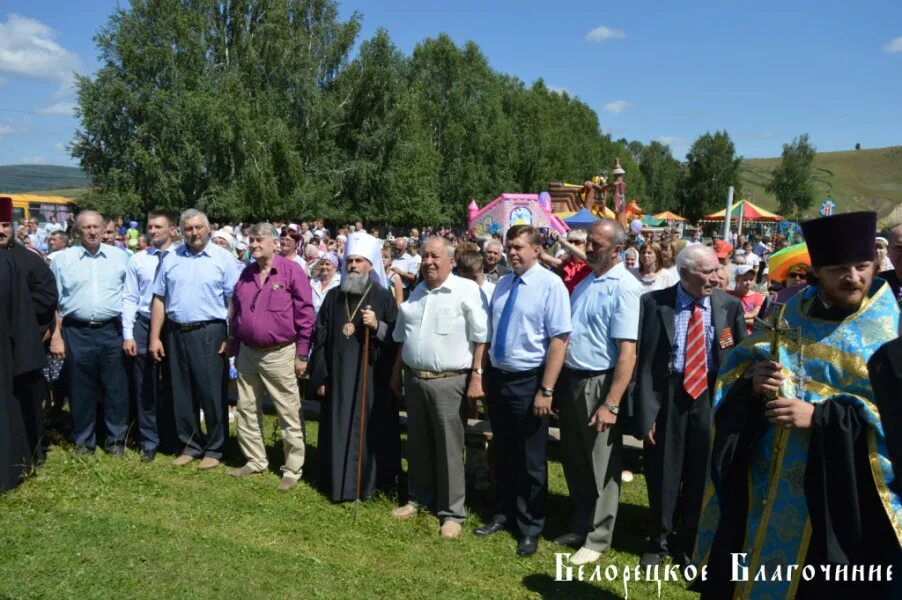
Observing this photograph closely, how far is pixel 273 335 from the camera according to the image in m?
5.75

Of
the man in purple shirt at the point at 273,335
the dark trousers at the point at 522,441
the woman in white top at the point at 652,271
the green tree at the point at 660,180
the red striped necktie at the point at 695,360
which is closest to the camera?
the red striped necktie at the point at 695,360

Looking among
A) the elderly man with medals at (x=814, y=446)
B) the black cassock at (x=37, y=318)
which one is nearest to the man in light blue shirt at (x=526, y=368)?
the elderly man with medals at (x=814, y=446)

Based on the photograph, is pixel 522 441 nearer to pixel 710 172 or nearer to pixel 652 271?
pixel 652 271

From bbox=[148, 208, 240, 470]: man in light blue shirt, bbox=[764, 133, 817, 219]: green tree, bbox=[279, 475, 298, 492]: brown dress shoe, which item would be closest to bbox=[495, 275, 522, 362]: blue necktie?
bbox=[279, 475, 298, 492]: brown dress shoe

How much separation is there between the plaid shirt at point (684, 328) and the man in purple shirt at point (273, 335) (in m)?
2.93

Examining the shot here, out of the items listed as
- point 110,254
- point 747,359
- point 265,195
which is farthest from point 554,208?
point 747,359

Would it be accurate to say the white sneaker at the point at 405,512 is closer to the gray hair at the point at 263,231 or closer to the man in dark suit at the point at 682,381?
the man in dark suit at the point at 682,381

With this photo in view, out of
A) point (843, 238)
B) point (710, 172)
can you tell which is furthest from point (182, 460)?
point (710, 172)

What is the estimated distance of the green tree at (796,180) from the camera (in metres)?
77.0

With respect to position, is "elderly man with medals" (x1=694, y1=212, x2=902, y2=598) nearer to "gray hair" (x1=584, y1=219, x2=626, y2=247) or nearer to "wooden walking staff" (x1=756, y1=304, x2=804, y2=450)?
"wooden walking staff" (x1=756, y1=304, x2=804, y2=450)

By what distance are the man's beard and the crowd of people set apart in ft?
0.06

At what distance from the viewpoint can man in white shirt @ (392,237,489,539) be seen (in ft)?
16.4

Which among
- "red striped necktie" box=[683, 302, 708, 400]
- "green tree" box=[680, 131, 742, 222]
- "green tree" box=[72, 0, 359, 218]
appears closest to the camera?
"red striped necktie" box=[683, 302, 708, 400]

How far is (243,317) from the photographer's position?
581 cm
